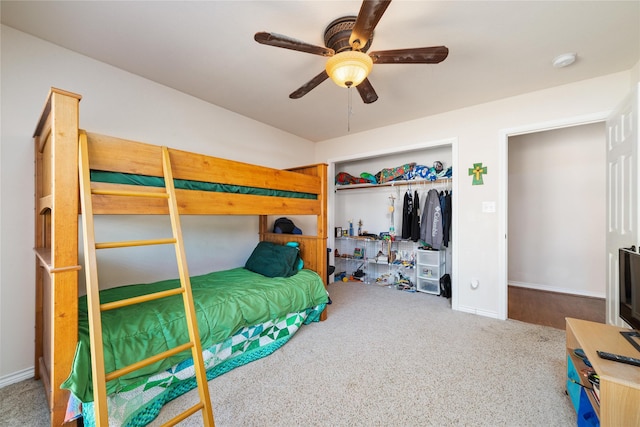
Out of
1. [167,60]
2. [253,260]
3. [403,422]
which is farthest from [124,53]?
[403,422]

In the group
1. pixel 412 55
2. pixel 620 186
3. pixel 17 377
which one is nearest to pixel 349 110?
pixel 412 55

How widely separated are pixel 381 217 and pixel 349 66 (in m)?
3.41

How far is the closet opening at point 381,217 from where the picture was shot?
4.00 m

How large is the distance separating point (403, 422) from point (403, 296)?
2378 mm

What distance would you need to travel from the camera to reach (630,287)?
4.89 feet

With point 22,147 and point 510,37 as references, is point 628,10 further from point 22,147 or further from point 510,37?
point 22,147

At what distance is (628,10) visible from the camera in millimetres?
1651

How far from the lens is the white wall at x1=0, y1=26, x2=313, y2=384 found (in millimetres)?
1837

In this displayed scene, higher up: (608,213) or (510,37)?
(510,37)

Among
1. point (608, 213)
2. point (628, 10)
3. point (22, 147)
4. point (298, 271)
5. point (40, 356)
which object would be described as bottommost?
point (40, 356)

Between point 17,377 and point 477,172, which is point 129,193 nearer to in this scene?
point 17,377

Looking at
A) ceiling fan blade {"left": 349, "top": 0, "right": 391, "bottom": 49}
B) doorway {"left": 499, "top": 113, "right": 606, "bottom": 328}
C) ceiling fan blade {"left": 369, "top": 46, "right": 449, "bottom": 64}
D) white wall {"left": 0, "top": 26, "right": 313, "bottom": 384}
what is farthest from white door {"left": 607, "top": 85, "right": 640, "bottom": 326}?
white wall {"left": 0, "top": 26, "right": 313, "bottom": 384}

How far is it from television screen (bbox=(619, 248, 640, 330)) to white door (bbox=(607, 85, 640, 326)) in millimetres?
247

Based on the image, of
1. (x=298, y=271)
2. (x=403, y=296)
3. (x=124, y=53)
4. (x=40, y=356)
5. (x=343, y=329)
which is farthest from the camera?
(x=403, y=296)
